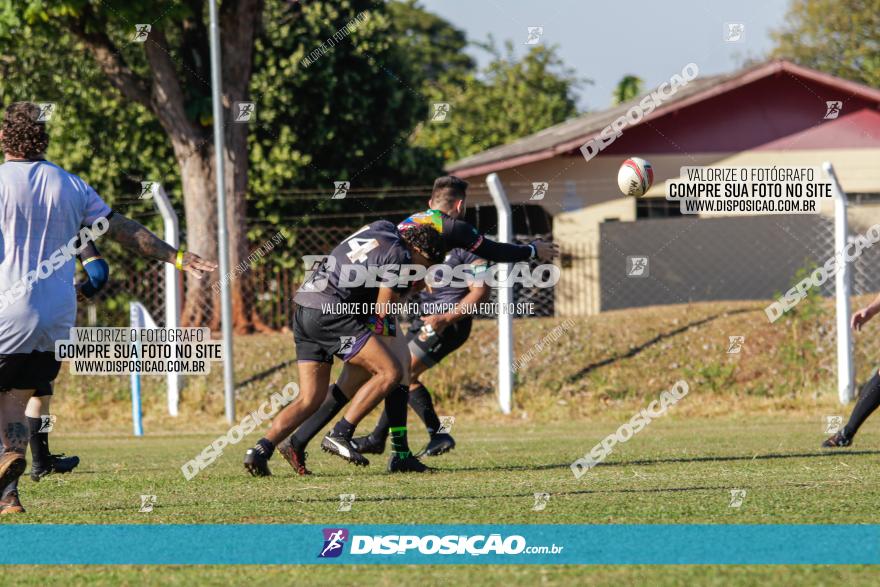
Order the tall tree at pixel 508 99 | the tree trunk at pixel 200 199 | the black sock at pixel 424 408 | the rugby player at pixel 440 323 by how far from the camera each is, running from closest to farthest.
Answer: the black sock at pixel 424 408 < the rugby player at pixel 440 323 < the tree trunk at pixel 200 199 < the tall tree at pixel 508 99

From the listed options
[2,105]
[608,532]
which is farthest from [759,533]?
[2,105]

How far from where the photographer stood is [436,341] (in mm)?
10852

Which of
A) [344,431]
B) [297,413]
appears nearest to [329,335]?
[297,413]

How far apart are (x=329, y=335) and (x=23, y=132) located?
9.08 feet

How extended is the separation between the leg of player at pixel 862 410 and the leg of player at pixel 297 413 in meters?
4.04

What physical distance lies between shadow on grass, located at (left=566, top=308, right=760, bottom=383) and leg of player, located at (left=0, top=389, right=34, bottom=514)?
10131 mm

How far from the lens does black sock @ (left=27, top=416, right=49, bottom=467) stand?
346 inches

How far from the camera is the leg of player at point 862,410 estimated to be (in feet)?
31.3

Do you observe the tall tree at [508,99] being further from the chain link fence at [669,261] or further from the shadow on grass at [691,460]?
the shadow on grass at [691,460]

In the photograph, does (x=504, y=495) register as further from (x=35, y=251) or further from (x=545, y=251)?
(x=35, y=251)

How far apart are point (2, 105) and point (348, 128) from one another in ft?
21.2

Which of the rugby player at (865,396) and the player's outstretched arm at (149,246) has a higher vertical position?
the player's outstretched arm at (149,246)

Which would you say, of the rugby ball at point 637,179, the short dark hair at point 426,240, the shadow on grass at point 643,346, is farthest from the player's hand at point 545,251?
the shadow on grass at point 643,346

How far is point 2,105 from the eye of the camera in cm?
2411
